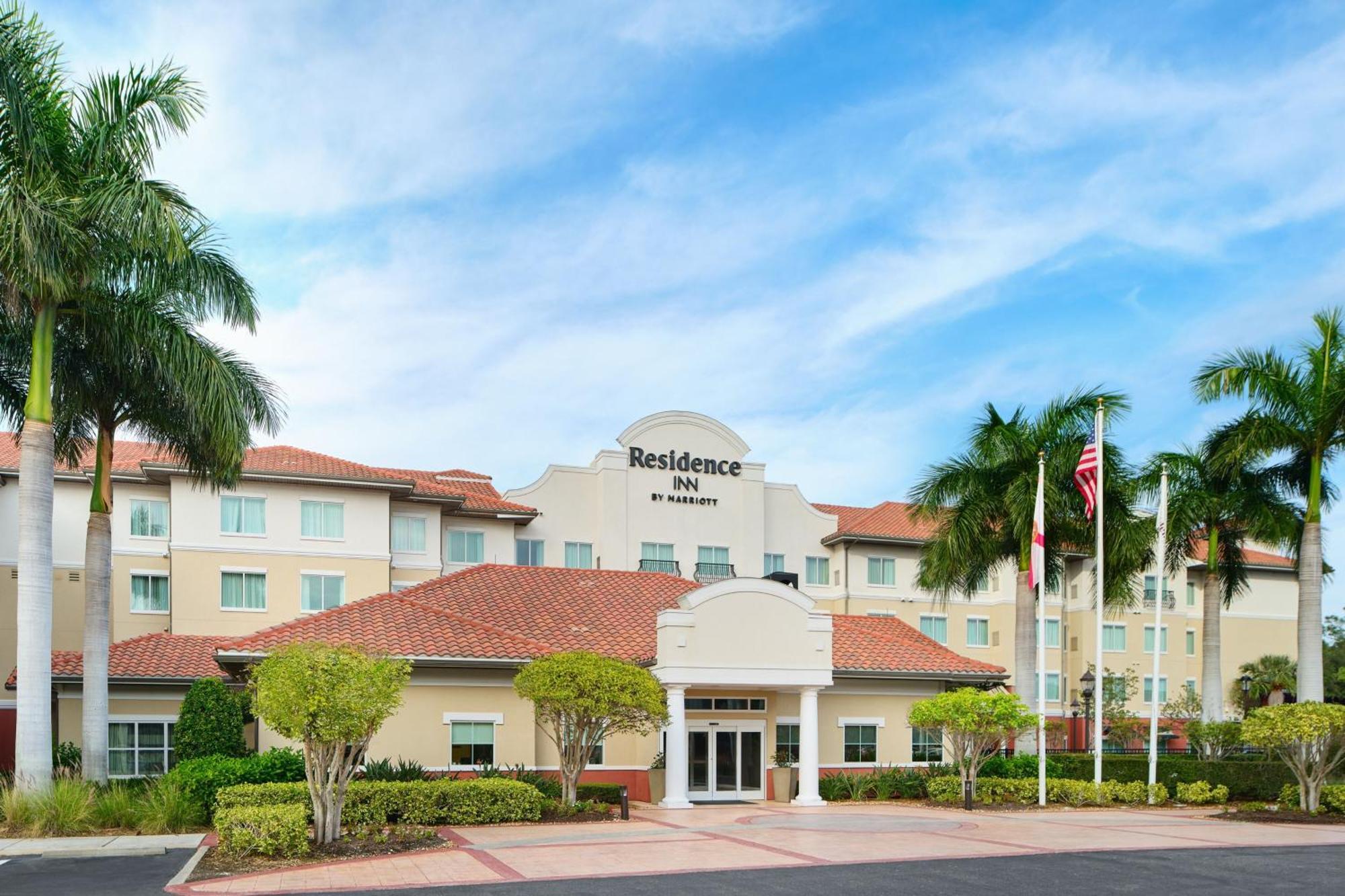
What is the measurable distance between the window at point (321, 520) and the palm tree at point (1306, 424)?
2907 centimetres

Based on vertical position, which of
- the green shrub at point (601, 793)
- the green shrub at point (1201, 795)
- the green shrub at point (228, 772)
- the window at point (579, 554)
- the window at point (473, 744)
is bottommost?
the green shrub at point (1201, 795)

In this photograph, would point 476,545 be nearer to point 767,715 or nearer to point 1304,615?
point 767,715

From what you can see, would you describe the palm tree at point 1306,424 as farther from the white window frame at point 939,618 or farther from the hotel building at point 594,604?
the white window frame at point 939,618

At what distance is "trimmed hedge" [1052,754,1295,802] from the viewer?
3052 centimetres

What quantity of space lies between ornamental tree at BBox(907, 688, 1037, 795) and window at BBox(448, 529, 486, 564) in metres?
22.5

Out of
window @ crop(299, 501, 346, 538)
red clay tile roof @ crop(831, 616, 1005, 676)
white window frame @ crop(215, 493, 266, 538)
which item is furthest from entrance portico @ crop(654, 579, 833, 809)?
white window frame @ crop(215, 493, 266, 538)

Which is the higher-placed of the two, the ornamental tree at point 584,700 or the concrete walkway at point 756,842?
the ornamental tree at point 584,700

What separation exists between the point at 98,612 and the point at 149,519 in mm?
18031

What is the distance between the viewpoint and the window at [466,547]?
47.3 meters

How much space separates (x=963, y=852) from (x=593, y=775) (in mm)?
12413

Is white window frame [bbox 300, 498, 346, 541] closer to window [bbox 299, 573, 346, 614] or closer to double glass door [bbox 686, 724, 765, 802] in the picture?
window [bbox 299, 573, 346, 614]

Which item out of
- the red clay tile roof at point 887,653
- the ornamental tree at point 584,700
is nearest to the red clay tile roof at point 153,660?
the ornamental tree at point 584,700

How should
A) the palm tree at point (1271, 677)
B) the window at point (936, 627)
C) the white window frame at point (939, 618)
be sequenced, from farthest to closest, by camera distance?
the palm tree at point (1271, 677) → the window at point (936, 627) → the white window frame at point (939, 618)

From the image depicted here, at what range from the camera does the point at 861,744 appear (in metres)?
33.1
